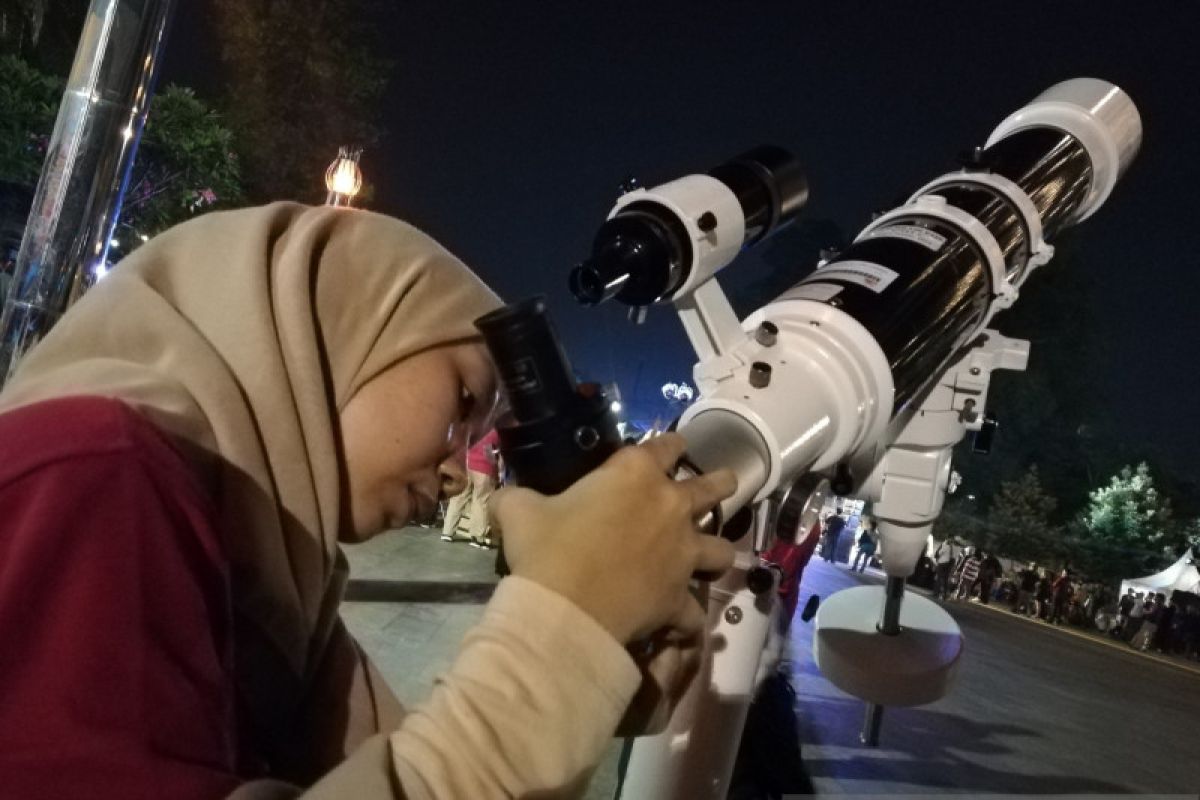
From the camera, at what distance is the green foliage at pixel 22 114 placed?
8.70 metres

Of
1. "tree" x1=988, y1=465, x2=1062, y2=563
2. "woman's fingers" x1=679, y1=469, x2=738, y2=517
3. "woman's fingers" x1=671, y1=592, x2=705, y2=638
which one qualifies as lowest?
"tree" x1=988, y1=465, x2=1062, y2=563

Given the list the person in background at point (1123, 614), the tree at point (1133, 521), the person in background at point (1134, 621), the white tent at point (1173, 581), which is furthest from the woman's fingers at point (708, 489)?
the tree at point (1133, 521)

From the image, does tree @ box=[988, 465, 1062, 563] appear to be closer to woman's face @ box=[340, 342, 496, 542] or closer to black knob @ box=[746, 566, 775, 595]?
black knob @ box=[746, 566, 775, 595]

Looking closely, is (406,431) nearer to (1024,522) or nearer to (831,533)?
(831,533)

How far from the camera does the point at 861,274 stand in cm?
184

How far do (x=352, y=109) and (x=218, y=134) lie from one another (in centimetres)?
697

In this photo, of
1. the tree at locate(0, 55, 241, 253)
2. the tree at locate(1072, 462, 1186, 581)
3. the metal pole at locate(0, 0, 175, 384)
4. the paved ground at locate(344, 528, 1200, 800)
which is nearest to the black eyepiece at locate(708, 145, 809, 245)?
the paved ground at locate(344, 528, 1200, 800)

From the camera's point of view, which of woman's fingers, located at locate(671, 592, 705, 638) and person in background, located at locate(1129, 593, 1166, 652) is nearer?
woman's fingers, located at locate(671, 592, 705, 638)

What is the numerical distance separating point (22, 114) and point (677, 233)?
9581 millimetres

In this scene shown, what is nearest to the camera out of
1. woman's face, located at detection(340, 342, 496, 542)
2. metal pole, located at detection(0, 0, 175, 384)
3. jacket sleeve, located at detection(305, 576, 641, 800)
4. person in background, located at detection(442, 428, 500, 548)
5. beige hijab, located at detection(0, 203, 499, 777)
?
jacket sleeve, located at detection(305, 576, 641, 800)

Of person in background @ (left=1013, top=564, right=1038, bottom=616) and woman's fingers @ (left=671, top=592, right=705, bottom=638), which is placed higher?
woman's fingers @ (left=671, top=592, right=705, bottom=638)

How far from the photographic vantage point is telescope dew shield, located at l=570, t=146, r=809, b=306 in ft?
4.89

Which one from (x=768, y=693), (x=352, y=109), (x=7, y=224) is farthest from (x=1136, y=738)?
(x=352, y=109)

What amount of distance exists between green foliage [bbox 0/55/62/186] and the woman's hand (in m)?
9.60
